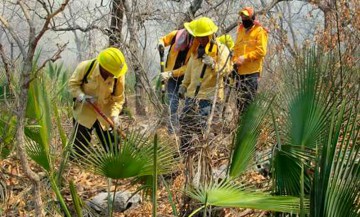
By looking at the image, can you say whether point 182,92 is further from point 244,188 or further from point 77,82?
point 244,188

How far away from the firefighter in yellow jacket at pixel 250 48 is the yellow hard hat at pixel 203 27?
659mm

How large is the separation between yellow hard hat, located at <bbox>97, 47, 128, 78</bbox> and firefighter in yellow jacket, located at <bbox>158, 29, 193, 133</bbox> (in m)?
1.19

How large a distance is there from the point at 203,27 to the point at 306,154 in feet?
9.06

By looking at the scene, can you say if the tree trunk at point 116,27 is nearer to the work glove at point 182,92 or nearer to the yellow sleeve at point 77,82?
the yellow sleeve at point 77,82

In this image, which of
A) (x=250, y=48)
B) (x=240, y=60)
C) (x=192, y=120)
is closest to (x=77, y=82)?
(x=192, y=120)

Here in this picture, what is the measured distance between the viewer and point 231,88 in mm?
5254

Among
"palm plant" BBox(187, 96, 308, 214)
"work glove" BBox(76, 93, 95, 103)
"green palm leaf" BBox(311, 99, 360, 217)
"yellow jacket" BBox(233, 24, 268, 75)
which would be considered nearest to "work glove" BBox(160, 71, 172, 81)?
"yellow jacket" BBox(233, 24, 268, 75)

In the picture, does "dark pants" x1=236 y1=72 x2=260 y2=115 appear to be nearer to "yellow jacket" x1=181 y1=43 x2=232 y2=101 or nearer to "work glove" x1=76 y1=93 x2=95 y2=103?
"yellow jacket" x1=181 y1=43 x2=232 y2=101

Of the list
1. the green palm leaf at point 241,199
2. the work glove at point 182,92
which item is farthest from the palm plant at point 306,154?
the work glove at point 182,92

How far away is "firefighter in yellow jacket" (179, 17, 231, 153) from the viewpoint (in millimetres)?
5344

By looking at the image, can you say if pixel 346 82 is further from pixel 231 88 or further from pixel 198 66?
pixel 198 66

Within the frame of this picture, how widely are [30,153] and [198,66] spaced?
8.73 feet

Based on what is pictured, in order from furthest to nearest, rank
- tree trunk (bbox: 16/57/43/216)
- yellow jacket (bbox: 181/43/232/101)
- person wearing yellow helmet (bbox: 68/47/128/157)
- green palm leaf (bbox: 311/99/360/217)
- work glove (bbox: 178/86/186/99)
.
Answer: work glove (bbox: 178/86/186/99) → yellow jacket (bbox: 181/43/232/101) → person wearing yellow helmet (bbox: 68/47/128/157) → tree trunk (bbox: 16/57/43/216) → green palm leaf (bbox: 311/99/360/217)

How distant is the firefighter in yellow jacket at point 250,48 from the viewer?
6312 mm
